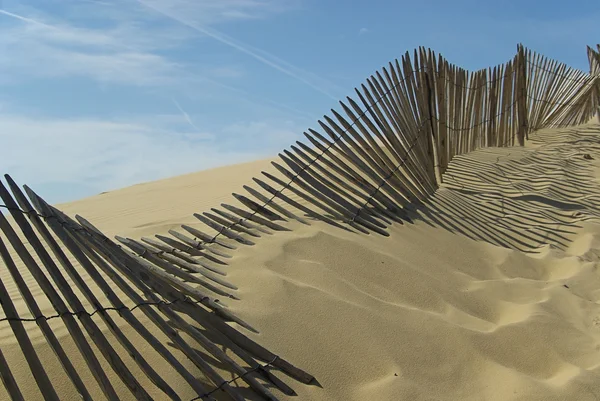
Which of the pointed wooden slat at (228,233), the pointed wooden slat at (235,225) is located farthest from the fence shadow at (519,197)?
the pointed wooden slat at (228,233)

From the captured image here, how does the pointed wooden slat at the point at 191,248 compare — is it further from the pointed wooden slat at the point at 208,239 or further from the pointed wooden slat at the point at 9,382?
the pointed wooden slat at the point at 9,382

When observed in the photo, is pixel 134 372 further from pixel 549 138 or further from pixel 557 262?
pixel 549 138

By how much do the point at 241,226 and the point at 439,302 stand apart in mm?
1343

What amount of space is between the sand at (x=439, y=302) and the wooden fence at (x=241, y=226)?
17 centimetres

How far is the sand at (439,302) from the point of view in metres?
2.46

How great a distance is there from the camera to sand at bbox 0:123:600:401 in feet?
8.06

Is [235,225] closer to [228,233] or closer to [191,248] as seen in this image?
[228,233]

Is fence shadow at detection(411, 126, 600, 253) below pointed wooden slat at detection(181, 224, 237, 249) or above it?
below

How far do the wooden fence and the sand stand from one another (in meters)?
0.17

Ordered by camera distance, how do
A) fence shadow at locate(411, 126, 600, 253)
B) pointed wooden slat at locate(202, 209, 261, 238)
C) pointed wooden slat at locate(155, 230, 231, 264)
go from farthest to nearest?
fence shadow at locate(411, 126, 600, 253), pointed wooden slat at locate(202, 209, 261, 238), pointed wooden slat at locate(155, 230, 231, 264)

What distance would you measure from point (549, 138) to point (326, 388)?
7.06 m

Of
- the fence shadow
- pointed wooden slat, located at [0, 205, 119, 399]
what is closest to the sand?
the fence shadow

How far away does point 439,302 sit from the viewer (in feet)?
10.4

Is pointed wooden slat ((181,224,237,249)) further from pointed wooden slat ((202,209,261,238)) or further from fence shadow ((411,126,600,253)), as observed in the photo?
fence shadow ((411,126,600,253))
